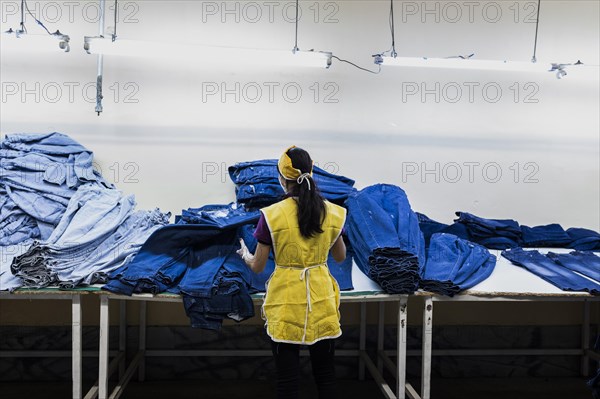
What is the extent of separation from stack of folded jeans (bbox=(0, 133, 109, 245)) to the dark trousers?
1.60 metres

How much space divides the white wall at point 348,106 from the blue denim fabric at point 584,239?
25 centimetres

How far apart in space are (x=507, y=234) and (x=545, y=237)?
0.27 meters

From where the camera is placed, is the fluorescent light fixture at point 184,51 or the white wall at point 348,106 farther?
the white wall at point 348,106

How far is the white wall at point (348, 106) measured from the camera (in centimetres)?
334

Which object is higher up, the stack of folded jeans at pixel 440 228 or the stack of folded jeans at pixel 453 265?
the stack of folded jeans at pixel 440 228

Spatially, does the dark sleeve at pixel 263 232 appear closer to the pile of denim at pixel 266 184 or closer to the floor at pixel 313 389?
the pile of denim at pixel 266 184

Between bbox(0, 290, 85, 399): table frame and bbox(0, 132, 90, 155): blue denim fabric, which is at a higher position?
bbox(0, 132, 90, 155): blue denim fabric

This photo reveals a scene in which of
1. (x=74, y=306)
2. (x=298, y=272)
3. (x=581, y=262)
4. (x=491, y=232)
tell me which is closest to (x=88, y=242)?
(x=74, y=306)

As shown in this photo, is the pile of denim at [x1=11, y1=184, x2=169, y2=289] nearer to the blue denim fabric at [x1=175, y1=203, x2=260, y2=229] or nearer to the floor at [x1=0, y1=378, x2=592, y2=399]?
the blue denim fabric at [x1=175, y1=203, x2=260, y2=229]

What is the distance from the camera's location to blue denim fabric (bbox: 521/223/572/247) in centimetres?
334

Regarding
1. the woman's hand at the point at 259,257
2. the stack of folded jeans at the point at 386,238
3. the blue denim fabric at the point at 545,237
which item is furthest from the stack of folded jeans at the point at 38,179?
the blue denim fabric at the point at 545,237

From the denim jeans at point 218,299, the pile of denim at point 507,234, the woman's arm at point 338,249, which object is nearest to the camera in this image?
the woman's arm at point 338,249

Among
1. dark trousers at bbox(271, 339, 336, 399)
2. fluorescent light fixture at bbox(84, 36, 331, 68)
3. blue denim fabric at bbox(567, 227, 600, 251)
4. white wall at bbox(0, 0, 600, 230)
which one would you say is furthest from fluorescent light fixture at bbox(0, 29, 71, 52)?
blue denim fabric at bbox(567, 227, 600, 251)

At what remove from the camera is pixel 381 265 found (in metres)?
2.47
